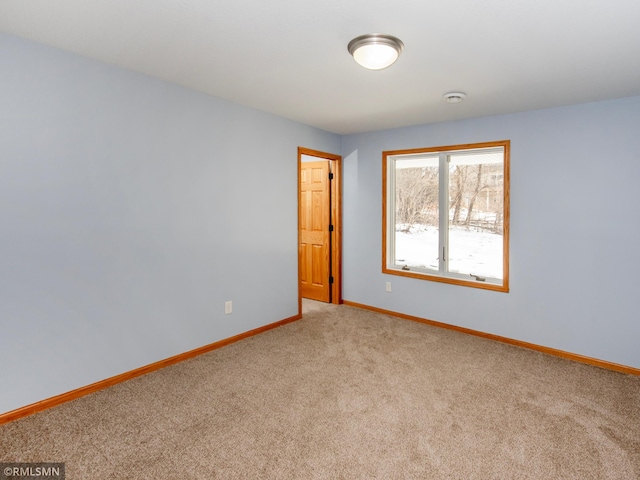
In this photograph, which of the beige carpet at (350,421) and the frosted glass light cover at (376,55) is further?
the frosted glass light cover at (376,55)

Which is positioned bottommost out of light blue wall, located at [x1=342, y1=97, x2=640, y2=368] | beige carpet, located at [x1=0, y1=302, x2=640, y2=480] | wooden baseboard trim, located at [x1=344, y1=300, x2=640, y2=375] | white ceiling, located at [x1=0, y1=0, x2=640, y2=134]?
beige carpet, located at [x1=0, y1=302, x2=640, y2=480]

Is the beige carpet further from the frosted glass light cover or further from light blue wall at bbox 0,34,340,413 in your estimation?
the frosted glass light cover

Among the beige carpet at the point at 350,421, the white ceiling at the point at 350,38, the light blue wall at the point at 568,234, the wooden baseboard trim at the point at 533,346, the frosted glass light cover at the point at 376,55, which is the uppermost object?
the white ceiling at the point at 350,38

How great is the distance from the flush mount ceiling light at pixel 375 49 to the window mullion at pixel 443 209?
2126 millimetres

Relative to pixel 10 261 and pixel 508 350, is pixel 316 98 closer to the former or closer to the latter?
pixel 10 261

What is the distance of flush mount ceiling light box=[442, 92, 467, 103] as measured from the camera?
121 inches

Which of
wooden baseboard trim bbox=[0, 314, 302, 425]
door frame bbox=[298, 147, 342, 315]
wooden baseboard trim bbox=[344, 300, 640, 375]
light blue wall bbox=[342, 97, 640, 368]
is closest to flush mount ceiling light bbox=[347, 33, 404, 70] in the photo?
light blue wall bbox=[342, 97, 640, 368]

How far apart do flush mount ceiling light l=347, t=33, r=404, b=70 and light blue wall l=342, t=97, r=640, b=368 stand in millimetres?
2067

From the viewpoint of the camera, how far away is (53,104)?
2.35 metres

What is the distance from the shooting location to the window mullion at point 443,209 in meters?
4.14

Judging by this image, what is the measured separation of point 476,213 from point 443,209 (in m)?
0.37

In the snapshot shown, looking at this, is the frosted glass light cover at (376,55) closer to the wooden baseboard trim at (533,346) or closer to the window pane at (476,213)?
the window pane at (476,213)

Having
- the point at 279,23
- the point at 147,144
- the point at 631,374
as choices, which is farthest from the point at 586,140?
the point at 147,144

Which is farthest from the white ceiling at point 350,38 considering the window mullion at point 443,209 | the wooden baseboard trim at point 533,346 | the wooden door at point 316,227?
the wooden baseboard trim at point 533,346
